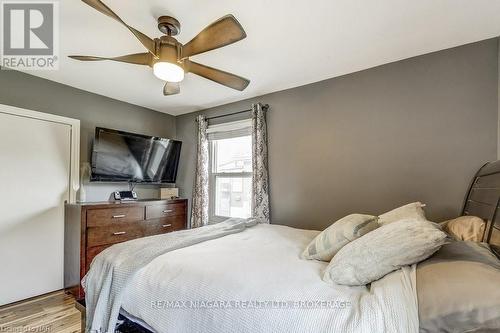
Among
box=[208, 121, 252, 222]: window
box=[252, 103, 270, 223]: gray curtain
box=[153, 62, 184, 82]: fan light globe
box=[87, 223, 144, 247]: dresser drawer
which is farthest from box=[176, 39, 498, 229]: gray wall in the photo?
box=[87, 223, 144, 247]: dresser drawer

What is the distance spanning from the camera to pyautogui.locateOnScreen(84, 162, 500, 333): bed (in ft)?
2.77

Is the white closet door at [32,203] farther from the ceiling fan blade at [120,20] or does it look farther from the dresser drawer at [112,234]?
the ceiling fan blade at [120,20]

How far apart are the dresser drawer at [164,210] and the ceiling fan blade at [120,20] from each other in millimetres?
2060

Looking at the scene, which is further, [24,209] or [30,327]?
[24,209]

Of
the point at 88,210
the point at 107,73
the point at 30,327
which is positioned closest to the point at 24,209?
the point at 88,210

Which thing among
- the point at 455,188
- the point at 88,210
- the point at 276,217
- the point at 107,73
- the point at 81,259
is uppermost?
the point at 107,73

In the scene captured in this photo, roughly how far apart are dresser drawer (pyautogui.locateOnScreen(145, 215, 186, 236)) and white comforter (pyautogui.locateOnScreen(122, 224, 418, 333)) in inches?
69.9

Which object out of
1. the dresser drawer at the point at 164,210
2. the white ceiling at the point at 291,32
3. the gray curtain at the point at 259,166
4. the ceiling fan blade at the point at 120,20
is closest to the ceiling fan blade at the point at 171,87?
the white ceiling at the point at 291,32

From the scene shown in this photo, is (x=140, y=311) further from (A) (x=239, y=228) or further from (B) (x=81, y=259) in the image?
(B) (x=81, y=259)

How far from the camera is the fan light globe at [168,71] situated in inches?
68.6

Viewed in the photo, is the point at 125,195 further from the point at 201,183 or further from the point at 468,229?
the point at 468,229

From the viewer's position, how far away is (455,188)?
2111 millimetres

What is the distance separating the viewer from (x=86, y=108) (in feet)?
10.3

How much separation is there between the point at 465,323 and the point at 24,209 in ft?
11.6
